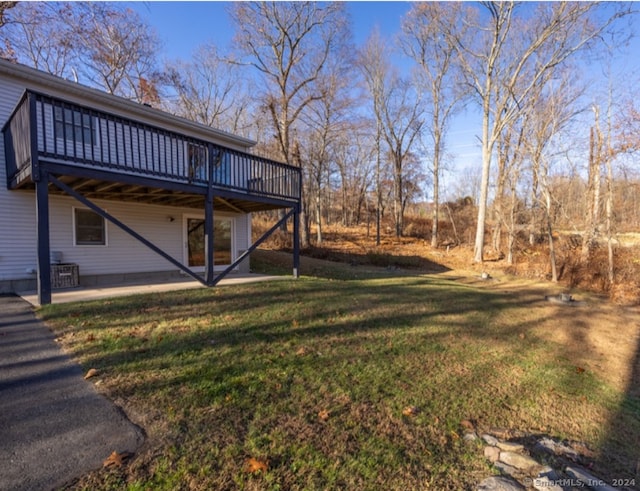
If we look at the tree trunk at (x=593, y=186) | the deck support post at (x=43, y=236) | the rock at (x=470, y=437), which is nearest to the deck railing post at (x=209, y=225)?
the deck support post at (x=43, y=236)

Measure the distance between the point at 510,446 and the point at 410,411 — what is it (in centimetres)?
74

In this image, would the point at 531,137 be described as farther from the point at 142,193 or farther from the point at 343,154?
the point at 343,154

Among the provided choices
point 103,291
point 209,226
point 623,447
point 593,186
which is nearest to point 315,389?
point 623,447

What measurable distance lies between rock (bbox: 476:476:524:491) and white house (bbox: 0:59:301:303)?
632 centimetres

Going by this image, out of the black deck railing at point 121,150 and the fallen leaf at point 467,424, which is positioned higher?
the black deck railing at point 121,150

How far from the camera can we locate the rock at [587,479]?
6.76ft

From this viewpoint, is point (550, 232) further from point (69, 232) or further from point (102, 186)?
point (69, 232)

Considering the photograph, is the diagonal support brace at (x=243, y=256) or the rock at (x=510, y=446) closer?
the rock at (x=510, y=446)

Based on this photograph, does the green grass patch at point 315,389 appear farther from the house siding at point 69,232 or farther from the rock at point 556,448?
the house siding at point 69,232

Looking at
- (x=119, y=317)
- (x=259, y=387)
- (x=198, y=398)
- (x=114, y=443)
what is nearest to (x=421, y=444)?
(x=259, y=387)

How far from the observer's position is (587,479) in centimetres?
212

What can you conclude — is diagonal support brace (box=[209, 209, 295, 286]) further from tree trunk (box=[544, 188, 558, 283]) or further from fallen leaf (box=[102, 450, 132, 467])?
tree trunk (box=[544, 188, 558, 283])

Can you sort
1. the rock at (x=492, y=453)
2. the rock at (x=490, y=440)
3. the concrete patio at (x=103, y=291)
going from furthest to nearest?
1. the concrete patio at (x=103, y=291)
2. the rock at (x=490, y=440)
3. the rock at (x=492, y=453)

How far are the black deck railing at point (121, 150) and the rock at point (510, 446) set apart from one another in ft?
21.2
